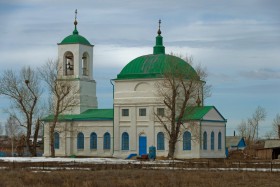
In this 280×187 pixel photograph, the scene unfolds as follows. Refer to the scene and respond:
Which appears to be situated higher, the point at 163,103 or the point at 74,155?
the point at 163,103

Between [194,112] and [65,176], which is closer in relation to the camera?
[65,176]

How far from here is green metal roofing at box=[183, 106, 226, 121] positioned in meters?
62.8

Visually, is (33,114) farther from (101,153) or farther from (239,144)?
(239,144)

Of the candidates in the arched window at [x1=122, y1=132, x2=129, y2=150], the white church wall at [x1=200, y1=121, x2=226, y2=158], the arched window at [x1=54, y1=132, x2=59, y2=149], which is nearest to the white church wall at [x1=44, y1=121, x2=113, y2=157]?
the arched window at [x1=54, y1=132, x2=59, y2=149]

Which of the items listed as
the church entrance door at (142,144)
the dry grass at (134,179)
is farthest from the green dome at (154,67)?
the dry grass at (134,179)

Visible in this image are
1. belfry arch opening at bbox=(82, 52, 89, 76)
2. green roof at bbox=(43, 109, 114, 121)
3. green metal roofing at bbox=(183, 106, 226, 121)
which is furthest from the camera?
belfry arch opening at bbox=(82, 52, 89, 76)

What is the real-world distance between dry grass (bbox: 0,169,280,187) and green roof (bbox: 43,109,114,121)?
30.4 meters

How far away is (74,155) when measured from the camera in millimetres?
66625

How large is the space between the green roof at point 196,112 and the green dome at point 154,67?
2.99 m

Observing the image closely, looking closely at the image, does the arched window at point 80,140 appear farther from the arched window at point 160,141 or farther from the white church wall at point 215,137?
the white church wall at point 215,137

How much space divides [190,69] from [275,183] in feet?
110

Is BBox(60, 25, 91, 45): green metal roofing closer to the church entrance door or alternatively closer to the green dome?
the green dome

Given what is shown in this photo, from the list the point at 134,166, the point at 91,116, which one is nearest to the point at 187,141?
the point at 91,116

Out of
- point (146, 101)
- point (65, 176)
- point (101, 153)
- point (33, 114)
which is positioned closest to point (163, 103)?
point (146, 101)
